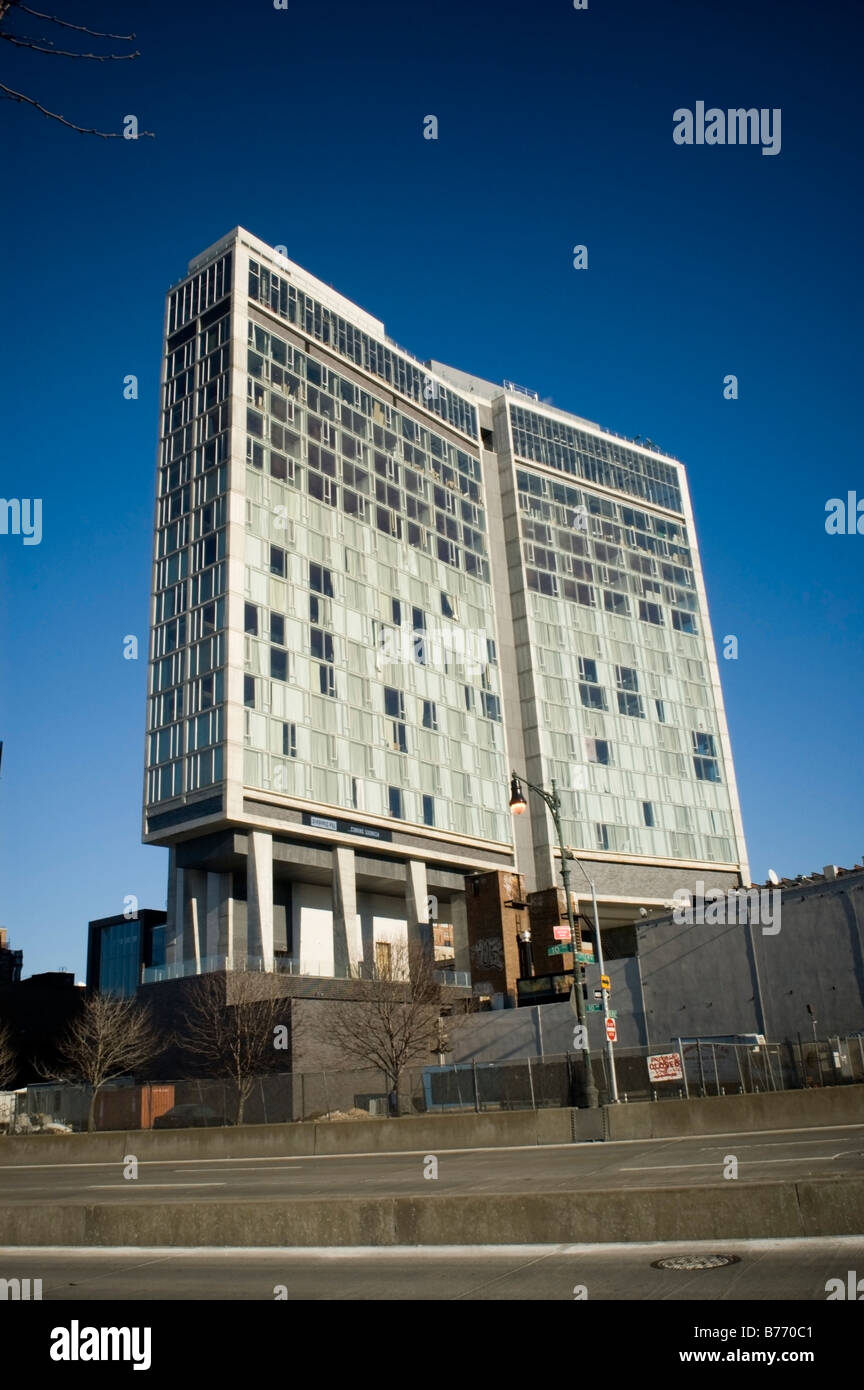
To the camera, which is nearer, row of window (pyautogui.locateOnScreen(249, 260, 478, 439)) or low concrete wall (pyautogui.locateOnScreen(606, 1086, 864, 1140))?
low concrete wall (pyautogui.locateOnScreen(606, 1086, 864, 1140))

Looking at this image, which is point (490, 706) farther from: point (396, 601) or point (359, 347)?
point (359, 347)

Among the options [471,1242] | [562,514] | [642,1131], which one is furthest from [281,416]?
[471,1242]

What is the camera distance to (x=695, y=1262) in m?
9.45

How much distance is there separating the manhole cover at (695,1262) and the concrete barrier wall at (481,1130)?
18136 millimetres

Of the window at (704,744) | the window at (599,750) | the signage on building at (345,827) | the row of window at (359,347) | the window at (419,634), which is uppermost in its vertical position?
the row of window at (359,347)

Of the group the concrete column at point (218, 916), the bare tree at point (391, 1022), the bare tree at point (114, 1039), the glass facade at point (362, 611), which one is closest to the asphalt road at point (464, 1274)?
the bare tree at point (391, 1022)

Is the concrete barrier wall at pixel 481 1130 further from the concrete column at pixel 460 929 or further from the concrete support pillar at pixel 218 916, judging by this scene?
the concrete column at pixel 460 929

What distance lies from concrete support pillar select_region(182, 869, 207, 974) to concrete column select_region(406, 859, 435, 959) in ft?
45.7

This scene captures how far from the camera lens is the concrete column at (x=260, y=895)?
2426 inches

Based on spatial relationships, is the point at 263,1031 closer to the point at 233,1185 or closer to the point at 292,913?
the point at 292,913

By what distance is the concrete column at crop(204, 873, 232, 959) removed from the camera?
65.7 meters

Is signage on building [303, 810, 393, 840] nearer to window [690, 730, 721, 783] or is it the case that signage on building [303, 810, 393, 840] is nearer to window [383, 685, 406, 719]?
window [383, 685, 406, 719]

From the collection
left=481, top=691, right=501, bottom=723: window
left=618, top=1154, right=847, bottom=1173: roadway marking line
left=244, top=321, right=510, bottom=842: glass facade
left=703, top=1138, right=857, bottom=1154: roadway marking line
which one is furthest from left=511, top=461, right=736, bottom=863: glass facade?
left=618, top=1154, right=847, bottom=1173: roadway marking line

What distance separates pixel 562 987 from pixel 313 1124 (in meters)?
35.5
